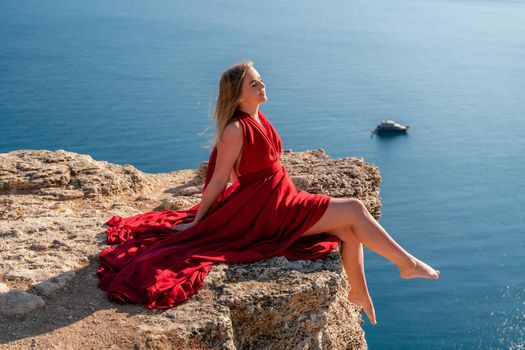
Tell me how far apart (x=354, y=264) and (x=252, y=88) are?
177cm

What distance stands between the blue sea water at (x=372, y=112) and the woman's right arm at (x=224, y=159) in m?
1.85

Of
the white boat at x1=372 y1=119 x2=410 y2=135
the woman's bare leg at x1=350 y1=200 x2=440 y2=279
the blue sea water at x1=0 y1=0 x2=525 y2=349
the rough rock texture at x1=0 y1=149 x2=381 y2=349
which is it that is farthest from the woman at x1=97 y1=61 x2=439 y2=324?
the white boat at x1=372 y1=119 x2=410 y2=135

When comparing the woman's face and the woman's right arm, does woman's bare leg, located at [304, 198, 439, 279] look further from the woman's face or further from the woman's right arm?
the woman's face

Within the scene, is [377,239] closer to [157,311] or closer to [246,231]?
[246,231]

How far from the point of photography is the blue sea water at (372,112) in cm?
1925

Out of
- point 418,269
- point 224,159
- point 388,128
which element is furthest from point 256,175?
point 388,128

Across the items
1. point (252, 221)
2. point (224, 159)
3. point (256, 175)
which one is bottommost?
point (252, 221)

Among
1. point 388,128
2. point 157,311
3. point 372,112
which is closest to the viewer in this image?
point 157,311

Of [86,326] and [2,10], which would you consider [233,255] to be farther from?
[2,10]

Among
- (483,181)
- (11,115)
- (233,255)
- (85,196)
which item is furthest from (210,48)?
(233,255)

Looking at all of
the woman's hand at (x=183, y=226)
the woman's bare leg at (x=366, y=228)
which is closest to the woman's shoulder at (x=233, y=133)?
the woman's hand at (x=183, y=226)

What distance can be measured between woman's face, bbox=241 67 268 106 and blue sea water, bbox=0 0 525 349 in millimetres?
1836

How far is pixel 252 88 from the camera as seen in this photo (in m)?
5.79

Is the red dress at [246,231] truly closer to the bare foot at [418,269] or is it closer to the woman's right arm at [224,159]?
the woman's right arm at [224,159]
